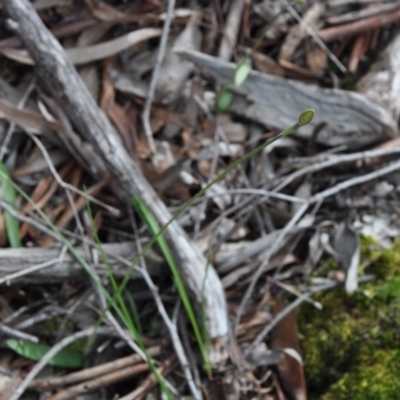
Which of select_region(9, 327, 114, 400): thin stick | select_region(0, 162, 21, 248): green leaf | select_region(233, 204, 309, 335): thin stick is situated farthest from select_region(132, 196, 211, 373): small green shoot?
select_region(0, 162, 21, 248): green leaf

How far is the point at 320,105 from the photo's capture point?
1.90 metres

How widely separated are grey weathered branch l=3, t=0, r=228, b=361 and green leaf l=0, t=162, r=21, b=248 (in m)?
0.25

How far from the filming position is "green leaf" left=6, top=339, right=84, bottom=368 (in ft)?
5.12

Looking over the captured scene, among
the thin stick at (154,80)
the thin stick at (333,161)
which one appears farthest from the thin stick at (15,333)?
the thin stick at (333,161)

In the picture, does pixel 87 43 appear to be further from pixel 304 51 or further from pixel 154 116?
pixel 304 51

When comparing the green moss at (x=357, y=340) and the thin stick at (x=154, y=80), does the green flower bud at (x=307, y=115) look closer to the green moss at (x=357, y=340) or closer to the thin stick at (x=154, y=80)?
the green moss at (x=357, y=340)

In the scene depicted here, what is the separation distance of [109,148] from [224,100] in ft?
1.53

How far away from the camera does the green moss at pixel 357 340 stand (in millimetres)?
1554

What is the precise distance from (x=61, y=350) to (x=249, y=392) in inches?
18.8

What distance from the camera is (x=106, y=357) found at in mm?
1614

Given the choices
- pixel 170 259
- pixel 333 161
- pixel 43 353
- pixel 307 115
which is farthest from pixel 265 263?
pixel 307 115

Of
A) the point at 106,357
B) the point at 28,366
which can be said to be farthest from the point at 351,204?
the point at 28,366

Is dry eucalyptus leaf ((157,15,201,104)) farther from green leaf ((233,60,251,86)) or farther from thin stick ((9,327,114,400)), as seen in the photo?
thin stick ((9,327,114,400))

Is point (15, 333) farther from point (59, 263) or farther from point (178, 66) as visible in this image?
point (178, 66)
